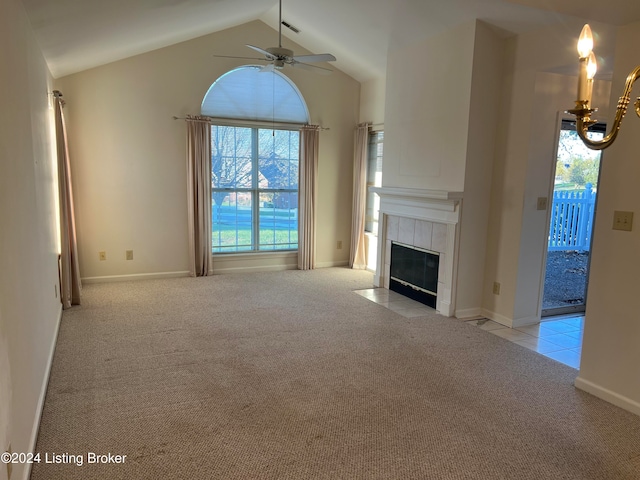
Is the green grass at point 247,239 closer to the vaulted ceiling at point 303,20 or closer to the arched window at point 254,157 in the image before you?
the arched window at point 254,157

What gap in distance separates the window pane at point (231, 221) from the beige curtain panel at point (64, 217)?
1885mm

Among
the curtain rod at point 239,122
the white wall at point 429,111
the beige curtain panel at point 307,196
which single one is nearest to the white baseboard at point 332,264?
the beige curtain panel at point 307,196

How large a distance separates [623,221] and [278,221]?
454 cm

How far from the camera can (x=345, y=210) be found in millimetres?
6918

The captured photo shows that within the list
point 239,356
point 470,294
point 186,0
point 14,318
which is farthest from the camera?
point 470,294

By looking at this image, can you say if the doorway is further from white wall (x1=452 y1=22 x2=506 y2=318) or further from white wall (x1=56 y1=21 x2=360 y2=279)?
white wall (x1=56 y1=21 x2=360 y2=279)

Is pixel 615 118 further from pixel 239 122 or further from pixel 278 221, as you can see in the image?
pixel 278 221

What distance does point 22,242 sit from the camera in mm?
2396

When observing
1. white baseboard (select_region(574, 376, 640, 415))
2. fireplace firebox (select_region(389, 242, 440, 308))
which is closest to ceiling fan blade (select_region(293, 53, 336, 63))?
fireplace firebox (select_region(389, 242, 440, 308))

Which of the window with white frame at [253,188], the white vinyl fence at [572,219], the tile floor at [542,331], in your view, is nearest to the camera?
the tile floor at [542,331]

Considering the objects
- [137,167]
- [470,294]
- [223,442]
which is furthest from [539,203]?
[137,167]

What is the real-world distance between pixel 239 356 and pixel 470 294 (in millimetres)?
2458

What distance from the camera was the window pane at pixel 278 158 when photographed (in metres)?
6.32

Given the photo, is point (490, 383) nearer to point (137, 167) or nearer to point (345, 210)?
point (345, 210)
